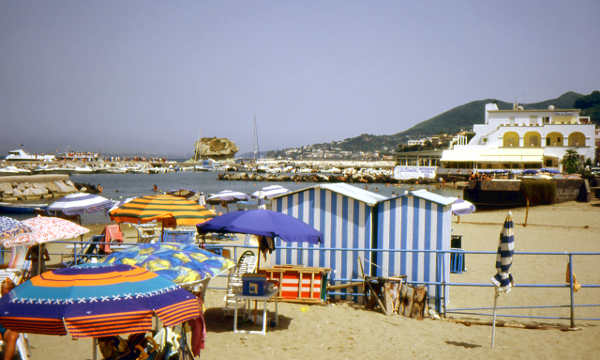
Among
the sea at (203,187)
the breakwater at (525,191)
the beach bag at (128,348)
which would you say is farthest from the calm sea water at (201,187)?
the beach bag at (128,348)

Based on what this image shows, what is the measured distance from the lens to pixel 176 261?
513 cm

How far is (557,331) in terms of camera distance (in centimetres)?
768

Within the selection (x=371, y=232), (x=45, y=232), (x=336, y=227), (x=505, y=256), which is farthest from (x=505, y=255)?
(x=45, y=232)

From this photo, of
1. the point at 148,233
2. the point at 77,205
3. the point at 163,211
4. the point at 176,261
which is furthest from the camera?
the point at 148,233

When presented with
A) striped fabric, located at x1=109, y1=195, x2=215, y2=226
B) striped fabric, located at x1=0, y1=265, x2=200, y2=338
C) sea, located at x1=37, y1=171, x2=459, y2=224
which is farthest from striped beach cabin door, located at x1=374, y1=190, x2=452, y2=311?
sea, located at x1=37, y1=171, x2=459, y2=224

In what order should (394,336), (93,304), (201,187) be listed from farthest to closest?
(201,187)
(394,336)
(93,304)

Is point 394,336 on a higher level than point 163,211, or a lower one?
lower

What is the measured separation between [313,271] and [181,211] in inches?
110

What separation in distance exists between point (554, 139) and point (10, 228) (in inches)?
2387

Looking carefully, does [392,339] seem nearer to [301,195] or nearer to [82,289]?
[301,195]

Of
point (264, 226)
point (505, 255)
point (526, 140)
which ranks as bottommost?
point (505, 255)

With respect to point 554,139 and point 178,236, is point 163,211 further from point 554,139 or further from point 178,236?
point 554,139

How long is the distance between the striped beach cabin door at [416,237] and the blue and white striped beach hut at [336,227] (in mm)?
299

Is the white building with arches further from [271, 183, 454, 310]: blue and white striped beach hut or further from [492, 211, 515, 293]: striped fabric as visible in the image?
[492, 211, 515, 293]: striped fabric
